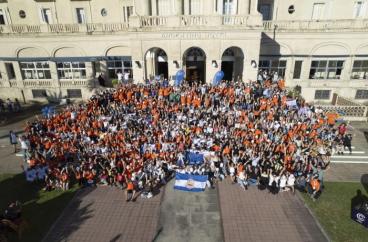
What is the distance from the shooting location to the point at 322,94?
→ 35219mm

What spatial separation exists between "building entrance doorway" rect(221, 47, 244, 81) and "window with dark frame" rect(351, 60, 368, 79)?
1483 centimetres

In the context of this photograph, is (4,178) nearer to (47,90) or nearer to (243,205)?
(243,205)

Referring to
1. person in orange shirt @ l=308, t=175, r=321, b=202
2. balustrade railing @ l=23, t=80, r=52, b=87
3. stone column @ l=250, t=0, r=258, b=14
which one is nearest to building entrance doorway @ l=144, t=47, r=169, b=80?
stone column @ l=250, t=0, r=258, b=14

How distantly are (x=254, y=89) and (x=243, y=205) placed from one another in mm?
14112

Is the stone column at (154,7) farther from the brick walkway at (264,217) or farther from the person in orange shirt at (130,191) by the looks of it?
the brick walkway at (264,217)

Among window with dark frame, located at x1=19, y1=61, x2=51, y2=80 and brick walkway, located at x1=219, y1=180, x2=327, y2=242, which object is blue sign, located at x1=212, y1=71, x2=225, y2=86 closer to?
brick walkway, located at x1=219, y1=180, x2=327, y2=242

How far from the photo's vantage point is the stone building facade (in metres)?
29.8

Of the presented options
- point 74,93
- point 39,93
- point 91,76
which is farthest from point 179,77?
point 39,93

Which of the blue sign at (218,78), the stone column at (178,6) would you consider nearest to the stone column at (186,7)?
the stone column at (178,6)

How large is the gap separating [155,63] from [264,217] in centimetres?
2288

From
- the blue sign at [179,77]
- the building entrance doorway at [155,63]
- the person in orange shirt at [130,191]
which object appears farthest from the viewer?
the building entrance doorway at [155,63]

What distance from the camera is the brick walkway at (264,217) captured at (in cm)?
1364

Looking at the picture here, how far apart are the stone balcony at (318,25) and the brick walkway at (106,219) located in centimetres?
2582

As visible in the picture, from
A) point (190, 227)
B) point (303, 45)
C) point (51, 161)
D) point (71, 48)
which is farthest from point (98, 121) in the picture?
point (303, 45)
